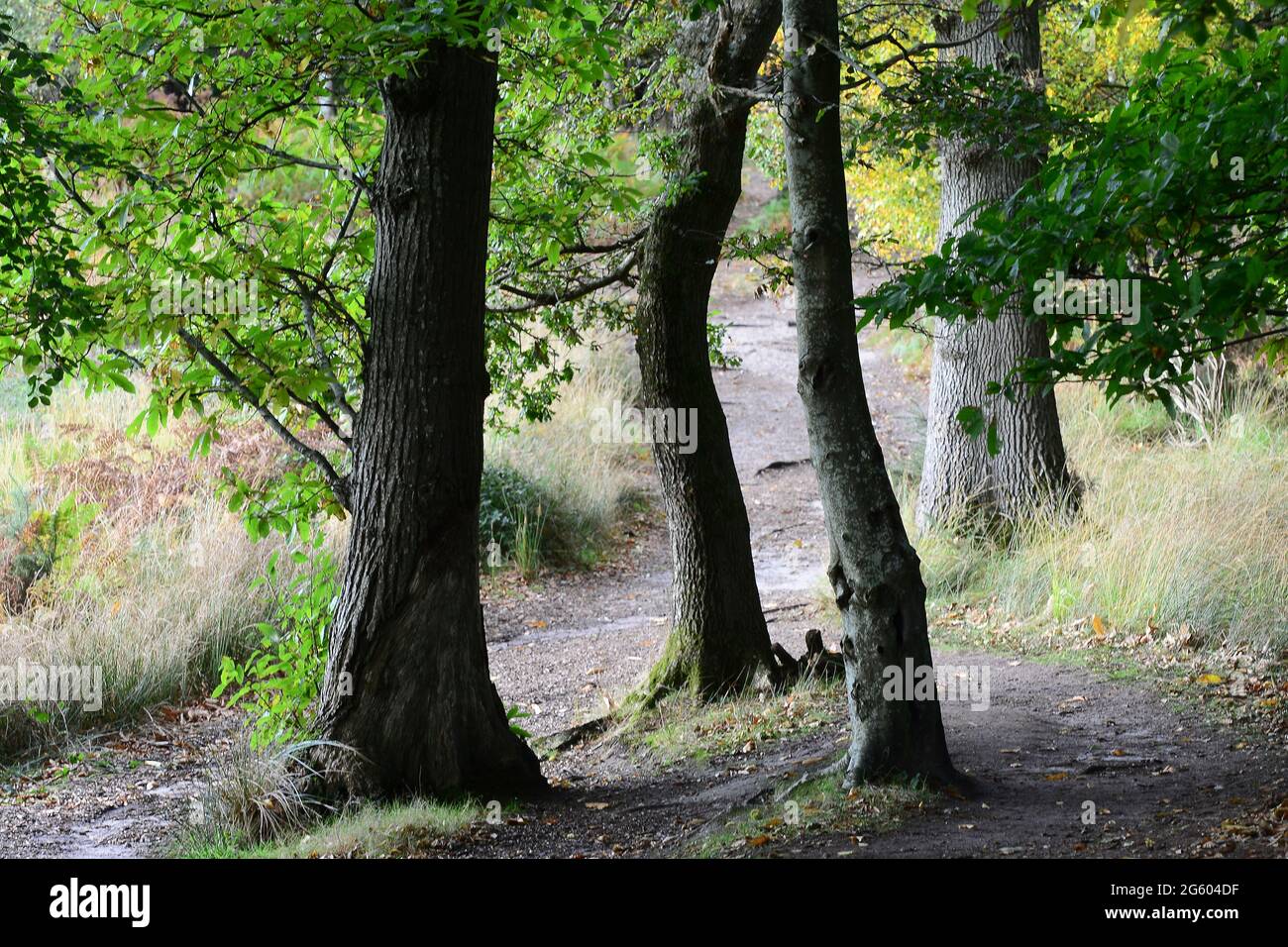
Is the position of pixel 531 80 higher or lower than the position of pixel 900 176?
lower

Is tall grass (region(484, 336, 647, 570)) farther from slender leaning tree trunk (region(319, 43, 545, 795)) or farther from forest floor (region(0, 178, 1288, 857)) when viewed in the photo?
slender leaning tree trunk (region(319, 43, 545, 795))

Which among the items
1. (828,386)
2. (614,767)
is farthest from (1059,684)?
(828,386)

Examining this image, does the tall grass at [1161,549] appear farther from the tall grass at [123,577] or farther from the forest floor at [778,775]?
the tall grass at [123,577]

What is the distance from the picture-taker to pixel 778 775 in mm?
6355

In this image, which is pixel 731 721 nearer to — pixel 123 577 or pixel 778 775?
pixel 778 775

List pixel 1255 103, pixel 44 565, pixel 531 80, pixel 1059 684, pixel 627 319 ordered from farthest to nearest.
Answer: pixel 44 565 < pixel 627 319 < pixel 1059 684 < pixel 531 80 < pixel 1255 103

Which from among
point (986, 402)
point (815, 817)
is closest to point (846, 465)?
point (815, 817)

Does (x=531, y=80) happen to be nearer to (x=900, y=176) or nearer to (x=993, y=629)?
(x=993, y=629)

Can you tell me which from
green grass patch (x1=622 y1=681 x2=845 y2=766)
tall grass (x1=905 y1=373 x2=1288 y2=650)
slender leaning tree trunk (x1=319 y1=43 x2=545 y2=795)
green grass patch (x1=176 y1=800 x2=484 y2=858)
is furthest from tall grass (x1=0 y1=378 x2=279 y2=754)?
tall grass (x1=905 y1=373 x2=1288 y2=650)

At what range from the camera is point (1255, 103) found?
4.06 meters

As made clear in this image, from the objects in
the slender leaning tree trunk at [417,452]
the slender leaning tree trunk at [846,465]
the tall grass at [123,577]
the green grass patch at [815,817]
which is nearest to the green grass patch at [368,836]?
the slender leaning tree trunk at [417,452]

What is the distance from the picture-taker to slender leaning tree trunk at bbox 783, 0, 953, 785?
556 centimetres

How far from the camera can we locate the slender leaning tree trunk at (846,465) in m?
5.56

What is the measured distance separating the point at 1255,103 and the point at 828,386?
2.12m
